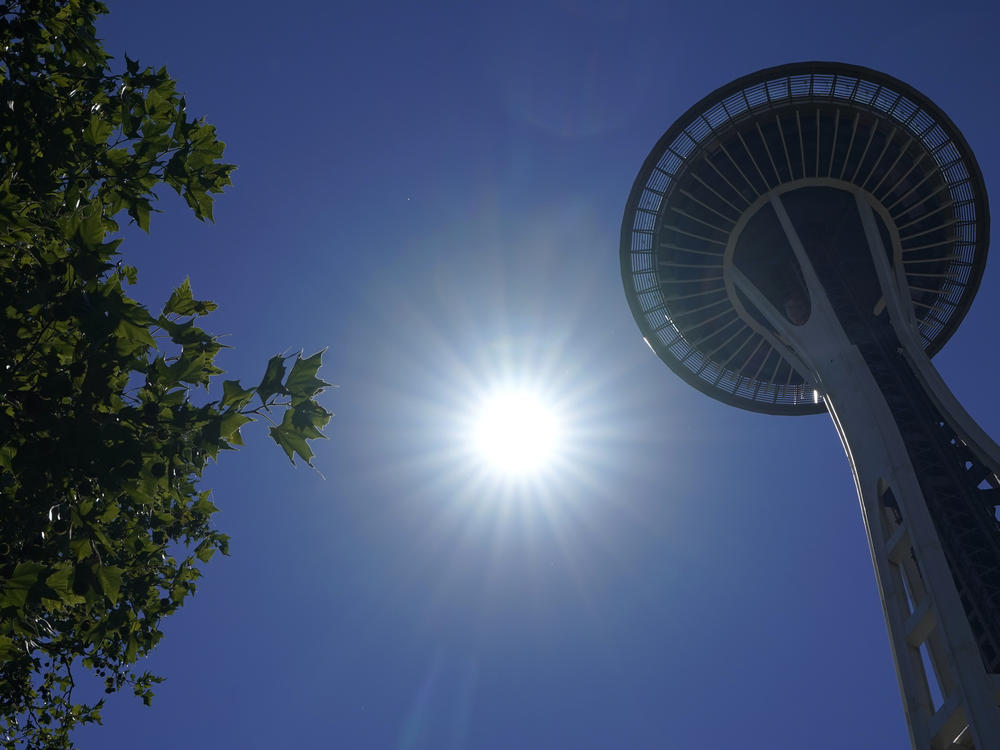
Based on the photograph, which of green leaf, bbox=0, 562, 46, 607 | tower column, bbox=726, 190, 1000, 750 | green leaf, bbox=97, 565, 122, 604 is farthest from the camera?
tower column, bbox=726, 190, 1000, 750

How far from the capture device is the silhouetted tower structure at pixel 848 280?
21.0m

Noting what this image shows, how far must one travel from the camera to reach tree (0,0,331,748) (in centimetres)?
390

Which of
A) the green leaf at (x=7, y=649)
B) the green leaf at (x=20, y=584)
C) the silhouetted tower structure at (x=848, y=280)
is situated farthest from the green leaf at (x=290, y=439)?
the silhouetted tower structure at (x=848, y=280)

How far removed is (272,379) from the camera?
4023 mm

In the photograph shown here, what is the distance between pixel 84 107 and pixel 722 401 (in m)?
35.6

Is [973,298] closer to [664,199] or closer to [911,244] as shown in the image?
[911,244]

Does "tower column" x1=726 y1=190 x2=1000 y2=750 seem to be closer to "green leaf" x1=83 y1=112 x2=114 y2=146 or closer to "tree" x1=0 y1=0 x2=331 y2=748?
"tree" x1=0 y1=0 x2=331 y2=748

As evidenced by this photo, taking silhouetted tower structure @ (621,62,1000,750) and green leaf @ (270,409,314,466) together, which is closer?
green leaf @ (270,409,314,466)

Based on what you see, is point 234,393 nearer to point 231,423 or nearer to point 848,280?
point 231,423

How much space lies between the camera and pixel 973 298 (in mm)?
33844

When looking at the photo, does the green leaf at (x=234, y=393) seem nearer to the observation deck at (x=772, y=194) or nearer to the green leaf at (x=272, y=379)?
the green leaf at (x=272, y=379)

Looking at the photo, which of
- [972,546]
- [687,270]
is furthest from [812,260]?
[972,546]

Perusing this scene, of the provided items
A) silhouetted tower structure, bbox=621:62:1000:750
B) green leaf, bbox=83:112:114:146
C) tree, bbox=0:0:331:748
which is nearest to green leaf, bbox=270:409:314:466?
tree, bbox=0:0:331:748

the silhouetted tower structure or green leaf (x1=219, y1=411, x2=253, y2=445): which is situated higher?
the silhouetted tower structure
